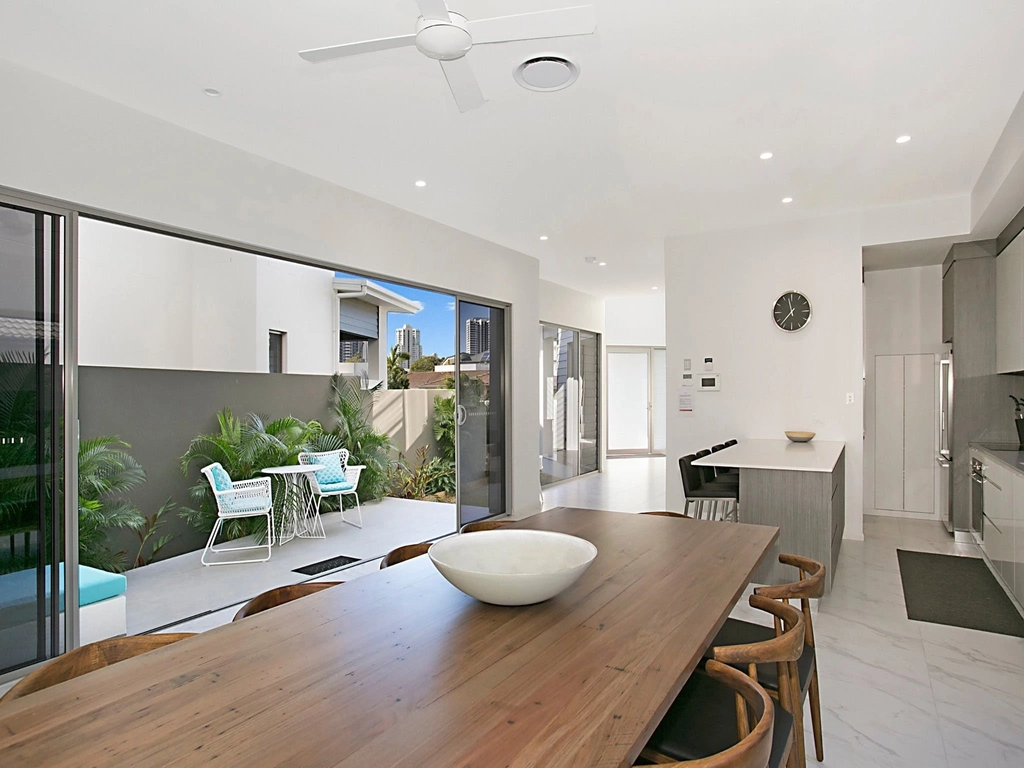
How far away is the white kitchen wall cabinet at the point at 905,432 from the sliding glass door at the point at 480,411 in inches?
149

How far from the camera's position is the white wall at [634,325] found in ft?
36.1

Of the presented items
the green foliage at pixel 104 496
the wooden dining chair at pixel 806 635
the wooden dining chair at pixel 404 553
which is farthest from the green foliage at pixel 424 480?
the wooden dining chair at pixel 806 635

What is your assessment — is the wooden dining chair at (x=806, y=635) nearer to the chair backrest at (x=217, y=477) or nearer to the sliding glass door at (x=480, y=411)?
the sliding glass door at (x=480, y=411)

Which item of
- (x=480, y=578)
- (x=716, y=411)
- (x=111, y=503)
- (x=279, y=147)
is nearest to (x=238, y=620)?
(x=480, y=578)

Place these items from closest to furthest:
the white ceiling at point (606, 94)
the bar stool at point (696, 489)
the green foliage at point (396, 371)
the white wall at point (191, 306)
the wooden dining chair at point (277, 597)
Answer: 1. the wooden dining chair at point (277, 597)
2. the white ceiling at point (606, 94)
3. the bar stool at point (696, 489)
4. the white wall at point (191, 306)
5. the green foliage at point (396, 371)

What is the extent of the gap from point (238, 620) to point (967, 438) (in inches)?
235

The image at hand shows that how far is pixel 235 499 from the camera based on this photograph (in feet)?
16.6

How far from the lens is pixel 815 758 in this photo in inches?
87.2

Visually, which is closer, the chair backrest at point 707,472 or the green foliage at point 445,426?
the chair backrest at point 707,472

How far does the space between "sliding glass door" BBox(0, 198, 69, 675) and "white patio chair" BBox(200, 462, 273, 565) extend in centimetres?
205

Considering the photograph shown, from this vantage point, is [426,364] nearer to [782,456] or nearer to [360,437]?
[360,437]

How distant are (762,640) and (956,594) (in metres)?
2.84

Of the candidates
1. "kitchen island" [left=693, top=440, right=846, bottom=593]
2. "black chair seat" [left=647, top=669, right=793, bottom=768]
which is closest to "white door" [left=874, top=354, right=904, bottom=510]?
"kitchen island" [left=693, top=440, right=846, bottom=593]

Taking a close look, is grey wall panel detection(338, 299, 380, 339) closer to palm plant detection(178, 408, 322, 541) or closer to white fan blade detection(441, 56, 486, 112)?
palm plant detection(178, 408, 322, 541)
